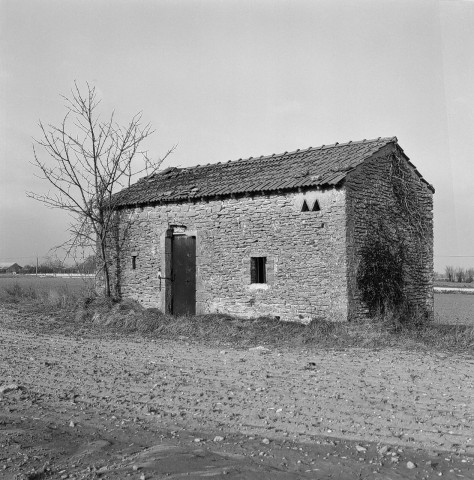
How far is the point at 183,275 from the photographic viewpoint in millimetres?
14641

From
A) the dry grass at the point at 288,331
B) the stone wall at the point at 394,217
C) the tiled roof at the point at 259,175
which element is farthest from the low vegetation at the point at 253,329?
the tiled roof at the point at 259,175

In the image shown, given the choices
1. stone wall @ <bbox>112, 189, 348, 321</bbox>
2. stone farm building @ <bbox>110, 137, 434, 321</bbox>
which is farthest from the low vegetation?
stone farm building @ <bbox>110, 137, 434, 321</bbox>

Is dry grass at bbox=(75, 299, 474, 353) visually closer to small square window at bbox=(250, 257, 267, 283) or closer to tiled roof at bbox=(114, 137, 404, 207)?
small square window at bbox=(250, 257, 267, 283)

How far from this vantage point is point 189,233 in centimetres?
1443

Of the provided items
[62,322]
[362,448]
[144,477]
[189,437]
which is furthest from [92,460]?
[62,322]

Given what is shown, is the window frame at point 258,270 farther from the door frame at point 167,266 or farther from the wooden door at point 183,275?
the door frame at point 167,266

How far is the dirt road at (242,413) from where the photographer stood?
164 inches

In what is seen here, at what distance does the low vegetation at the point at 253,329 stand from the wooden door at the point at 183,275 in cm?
63

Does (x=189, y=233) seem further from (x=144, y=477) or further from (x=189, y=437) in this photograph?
(x=144, y=477)

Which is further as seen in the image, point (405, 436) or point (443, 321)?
point (443, 321)

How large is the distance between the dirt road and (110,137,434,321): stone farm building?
3542 millimetres

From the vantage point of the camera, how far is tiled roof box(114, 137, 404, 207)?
12.6 metres

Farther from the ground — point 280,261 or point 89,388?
point 280,261

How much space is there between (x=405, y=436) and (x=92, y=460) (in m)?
2.73
